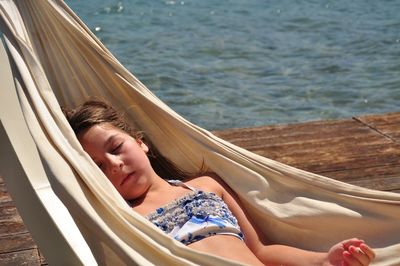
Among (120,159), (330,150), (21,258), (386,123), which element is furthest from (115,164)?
(386,123)

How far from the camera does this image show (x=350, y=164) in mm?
3295

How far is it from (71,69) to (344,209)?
36.5 inches

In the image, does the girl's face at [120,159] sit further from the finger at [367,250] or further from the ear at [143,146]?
the finger at [367,250]

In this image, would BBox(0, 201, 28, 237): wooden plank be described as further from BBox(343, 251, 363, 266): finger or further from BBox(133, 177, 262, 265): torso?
BBox(343, 251, 363, 266): finger

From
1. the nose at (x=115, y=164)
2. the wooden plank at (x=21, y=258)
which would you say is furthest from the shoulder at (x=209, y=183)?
the wooden plank at (x=21, y=258)

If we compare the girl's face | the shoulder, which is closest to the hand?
the shoulder

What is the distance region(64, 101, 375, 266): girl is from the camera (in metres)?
2.05

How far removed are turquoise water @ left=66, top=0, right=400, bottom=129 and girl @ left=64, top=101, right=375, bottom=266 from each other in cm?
316

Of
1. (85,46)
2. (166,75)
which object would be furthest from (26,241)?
(166,75)

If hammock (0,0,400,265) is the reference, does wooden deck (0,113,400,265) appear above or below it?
below

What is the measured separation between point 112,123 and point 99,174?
1.63 feet

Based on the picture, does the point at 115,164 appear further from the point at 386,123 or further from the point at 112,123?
the point at 386,123

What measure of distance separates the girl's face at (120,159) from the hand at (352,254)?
1.88 ft

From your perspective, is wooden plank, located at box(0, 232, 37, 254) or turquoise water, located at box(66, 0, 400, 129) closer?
wooden plank, located at box(0, 232, 37, 254)
